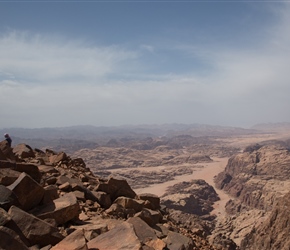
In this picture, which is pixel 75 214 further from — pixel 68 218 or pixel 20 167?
pixel 20 167

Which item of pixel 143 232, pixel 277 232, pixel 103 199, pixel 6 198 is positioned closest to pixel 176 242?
pixel 143 232

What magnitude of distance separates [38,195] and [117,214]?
2663 mm

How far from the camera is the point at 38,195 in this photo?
670 centimetres

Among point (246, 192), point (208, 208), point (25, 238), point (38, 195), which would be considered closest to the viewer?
point (25, 238)

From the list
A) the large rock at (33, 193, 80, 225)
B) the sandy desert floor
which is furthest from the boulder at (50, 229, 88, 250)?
the sandy desert floor

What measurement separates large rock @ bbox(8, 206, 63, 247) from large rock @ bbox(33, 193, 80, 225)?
28.0 inches

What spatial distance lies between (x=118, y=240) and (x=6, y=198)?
239 cm

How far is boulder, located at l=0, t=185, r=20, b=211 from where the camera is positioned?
5664 mm

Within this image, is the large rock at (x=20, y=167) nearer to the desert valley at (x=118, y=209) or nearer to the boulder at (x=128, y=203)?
the desert valley at (x=118, y=209)

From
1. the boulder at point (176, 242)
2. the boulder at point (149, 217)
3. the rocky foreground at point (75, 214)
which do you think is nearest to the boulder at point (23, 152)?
the rocky foreground at point (75, 214)

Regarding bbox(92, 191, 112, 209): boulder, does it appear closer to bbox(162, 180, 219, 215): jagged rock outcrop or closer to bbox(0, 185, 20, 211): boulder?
bbox(0, 185, 20, 211): boulder

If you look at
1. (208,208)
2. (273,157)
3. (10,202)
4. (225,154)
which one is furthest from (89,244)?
(225,154)

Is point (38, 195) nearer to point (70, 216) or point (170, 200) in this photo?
point (70, 216)

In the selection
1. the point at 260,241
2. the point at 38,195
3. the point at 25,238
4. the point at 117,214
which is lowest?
the point at 260,241
